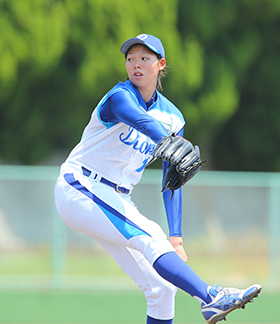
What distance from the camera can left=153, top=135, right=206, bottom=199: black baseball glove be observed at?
2604 mm

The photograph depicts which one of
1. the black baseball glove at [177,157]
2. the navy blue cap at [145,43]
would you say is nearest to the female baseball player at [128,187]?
the navy blue cap at [145,43]

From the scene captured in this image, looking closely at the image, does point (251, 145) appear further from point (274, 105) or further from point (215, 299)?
point (215, 299)

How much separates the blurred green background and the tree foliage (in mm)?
20

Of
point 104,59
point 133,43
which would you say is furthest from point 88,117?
point 133,43

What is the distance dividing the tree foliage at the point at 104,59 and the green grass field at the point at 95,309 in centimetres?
282

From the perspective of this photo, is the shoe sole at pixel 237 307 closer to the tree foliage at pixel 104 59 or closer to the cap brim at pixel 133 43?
the cap brim at pixel 133 43

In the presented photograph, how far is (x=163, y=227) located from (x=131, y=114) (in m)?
4.89

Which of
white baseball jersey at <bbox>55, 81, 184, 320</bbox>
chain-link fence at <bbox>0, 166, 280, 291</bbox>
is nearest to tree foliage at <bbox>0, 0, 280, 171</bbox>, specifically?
chain-link fence at <bbox>0, 166, 280, 291</bbox>

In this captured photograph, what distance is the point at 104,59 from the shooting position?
8.45m

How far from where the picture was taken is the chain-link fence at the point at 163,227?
738 centimetres

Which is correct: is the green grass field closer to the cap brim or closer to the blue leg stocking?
the blue leg stocking

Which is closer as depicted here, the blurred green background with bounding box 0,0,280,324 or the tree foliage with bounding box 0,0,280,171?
the blurred green background with bounding box 0,0,280,324

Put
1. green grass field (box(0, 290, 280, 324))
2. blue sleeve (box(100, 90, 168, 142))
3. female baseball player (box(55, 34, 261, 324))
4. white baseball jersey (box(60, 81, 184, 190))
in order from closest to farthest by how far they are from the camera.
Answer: blue sleeve (box(100, 90, 168, 142)) → female baseball player (box(55, 34, 261, 324)) → white baseball jersey (box(60, 81, 184, 190)) → green grass field (box(0, 290, 280, 324))

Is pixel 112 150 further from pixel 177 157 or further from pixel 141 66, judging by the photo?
pixel 177 157
